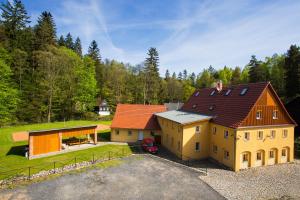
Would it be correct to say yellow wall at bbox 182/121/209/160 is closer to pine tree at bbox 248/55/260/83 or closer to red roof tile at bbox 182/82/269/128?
red roof tile at bbox 182/82/269/128

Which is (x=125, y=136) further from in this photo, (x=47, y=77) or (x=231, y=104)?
(x=47, y=77)

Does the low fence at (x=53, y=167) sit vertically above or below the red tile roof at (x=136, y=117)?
below

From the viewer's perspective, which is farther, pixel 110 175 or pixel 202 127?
pixel 202 127

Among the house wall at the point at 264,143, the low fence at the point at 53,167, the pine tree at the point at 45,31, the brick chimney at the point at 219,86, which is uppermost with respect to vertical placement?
the pine tree at the point at 45,31

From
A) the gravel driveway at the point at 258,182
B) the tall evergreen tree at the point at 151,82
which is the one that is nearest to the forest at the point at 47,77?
the tall evergreen tree at the point at 151,82

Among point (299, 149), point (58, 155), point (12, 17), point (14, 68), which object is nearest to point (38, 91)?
point (14, 68)

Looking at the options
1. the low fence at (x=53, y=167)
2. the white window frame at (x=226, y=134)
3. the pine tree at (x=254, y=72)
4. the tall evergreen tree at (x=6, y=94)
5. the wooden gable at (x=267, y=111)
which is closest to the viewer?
the low fence at (x=53, y=167)

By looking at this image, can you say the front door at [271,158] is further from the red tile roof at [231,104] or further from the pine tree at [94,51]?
the pine tree at [94,51]

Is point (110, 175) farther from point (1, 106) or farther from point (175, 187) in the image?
point (1, 106)
